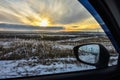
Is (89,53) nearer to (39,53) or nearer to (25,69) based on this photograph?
(39,53)

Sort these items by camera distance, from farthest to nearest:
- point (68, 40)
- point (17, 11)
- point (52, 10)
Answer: point (68, 40), point (52, 10), point (17, 11)

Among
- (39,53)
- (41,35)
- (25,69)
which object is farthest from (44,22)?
(25,69)

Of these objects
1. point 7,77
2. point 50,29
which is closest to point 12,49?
point 7,77

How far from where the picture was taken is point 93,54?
3068 millimetres

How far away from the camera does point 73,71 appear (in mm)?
2830

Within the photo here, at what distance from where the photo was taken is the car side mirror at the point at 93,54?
2.87 meters

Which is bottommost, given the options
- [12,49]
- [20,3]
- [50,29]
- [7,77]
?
[7,77]

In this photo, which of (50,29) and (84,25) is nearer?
(50,29)

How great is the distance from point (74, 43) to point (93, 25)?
0.89ft

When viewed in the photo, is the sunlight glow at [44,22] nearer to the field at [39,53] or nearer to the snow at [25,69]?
the field at [39,53]

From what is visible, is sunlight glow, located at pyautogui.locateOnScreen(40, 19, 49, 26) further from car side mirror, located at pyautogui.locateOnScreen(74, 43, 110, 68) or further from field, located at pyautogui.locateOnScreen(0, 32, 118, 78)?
car side mirror, located at pyautogui.locateOnScreen(74, 43, 110, 68)

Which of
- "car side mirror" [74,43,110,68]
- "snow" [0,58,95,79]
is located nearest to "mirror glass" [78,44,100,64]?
"car side mirror" [74,43,110,68]

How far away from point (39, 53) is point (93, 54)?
69cm

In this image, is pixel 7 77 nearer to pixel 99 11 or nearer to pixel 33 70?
pixel 33 70
